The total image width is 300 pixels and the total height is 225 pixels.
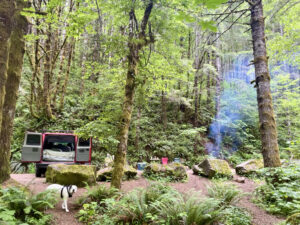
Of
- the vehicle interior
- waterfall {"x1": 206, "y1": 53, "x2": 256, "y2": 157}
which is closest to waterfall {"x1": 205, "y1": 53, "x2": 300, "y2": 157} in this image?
waterfall {"x1": 206, "y1": 53, "x2": 256, "y2": 157}

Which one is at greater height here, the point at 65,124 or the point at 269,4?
the point at 269,4

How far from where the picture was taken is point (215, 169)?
27.8 feet

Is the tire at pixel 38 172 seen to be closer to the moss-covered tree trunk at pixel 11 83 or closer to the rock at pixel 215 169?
the moss-covered tree trunk at pixel 11 83

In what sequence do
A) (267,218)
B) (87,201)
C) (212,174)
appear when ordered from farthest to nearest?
(212,174) → (87,201) → (267,218)

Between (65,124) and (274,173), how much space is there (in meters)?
11.1

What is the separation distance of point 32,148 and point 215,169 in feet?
25.2

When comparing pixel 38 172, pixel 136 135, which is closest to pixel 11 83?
pixel 38 172

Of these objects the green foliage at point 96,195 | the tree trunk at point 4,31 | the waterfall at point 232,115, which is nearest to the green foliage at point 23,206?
the green foliage at point 96,195

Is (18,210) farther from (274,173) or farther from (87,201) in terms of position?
(274,173)

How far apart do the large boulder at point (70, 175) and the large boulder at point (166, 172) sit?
276cm

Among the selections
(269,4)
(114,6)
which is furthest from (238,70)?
(114,6)

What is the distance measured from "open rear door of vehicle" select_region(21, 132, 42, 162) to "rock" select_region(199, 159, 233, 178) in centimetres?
711

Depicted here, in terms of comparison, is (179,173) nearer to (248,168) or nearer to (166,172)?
(166,172)

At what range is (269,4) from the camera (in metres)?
Result: 6.34
